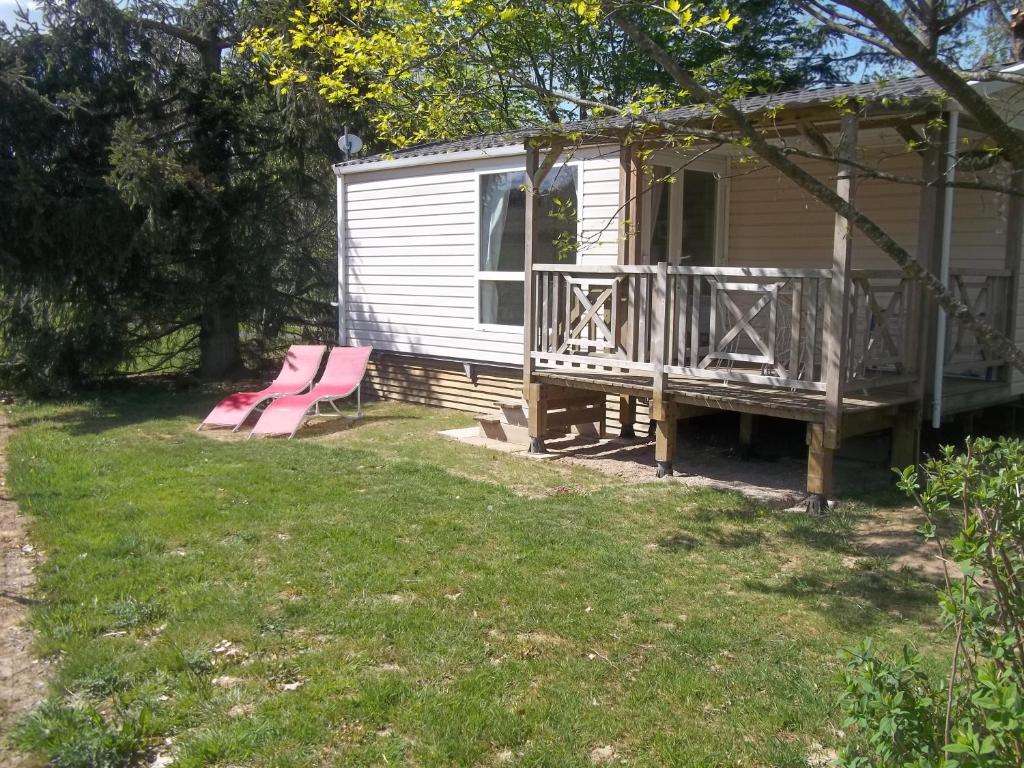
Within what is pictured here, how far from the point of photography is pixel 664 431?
7.46m

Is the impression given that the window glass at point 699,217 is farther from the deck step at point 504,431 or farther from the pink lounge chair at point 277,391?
the pink lounge chair at point 277,391

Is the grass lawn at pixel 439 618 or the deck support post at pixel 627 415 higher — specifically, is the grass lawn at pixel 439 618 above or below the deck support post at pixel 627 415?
below

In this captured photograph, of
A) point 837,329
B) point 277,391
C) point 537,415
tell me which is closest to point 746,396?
point 837,329

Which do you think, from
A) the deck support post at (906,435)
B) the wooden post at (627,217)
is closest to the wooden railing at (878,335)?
the deck support post at (906,435)

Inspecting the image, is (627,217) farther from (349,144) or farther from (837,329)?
(349,144)

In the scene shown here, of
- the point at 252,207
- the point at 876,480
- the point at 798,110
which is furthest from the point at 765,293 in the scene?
the point at 252,207

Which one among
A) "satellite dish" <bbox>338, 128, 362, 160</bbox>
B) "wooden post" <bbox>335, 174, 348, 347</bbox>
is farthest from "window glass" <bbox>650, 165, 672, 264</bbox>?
"satellite dish" <bbox>338, 128, 362, 160</bbox>

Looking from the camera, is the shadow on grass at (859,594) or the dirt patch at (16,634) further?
the shadow on grass at (859,594)

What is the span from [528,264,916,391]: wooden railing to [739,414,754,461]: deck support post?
51 cm

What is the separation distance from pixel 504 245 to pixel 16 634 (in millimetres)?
6715

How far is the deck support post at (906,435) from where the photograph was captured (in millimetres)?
7121

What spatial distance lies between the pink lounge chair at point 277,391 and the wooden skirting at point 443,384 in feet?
4.10

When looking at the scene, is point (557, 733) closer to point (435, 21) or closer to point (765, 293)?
point (765, 293)

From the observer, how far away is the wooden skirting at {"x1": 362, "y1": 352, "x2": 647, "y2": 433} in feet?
34.2
